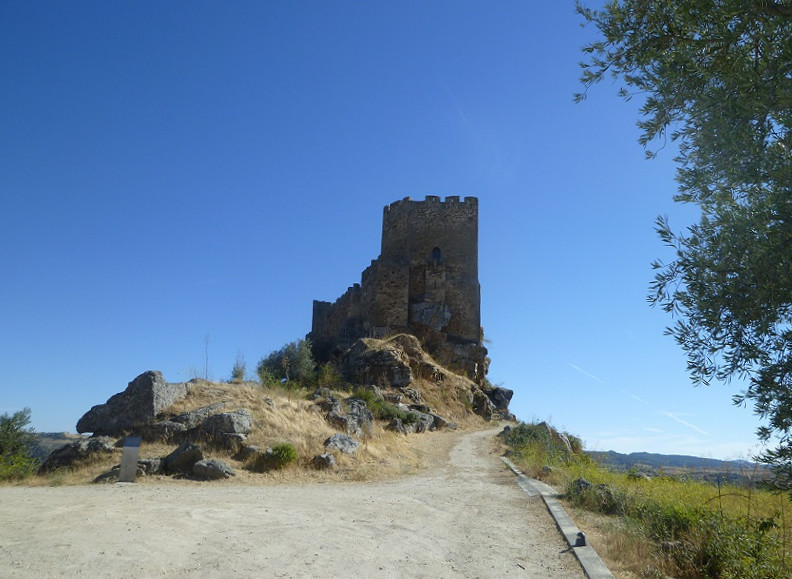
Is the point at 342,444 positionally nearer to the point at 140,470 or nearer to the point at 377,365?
the point at 140,470

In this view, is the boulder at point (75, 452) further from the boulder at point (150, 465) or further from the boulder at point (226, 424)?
the boulder at point (226, 424)

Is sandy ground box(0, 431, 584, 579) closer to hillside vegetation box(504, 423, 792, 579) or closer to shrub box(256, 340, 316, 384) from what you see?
hillside vegetation box(504, 423, 792, 579)

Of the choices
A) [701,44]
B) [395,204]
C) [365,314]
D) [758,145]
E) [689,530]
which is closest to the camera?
[758,145]

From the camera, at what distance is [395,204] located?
123 feet

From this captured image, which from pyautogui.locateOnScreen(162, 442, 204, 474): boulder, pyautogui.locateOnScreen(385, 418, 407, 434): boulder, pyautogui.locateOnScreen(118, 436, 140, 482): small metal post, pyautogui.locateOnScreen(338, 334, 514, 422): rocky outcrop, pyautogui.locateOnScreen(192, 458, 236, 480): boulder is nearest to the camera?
pyautogui.locateOnScreen(118, 436, 140, 482): small metal post

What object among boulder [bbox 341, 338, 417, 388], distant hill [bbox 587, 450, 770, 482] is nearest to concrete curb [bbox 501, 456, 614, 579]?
distant hill [bbox 587, 450, 770, 482]

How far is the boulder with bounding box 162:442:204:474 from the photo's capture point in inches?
424

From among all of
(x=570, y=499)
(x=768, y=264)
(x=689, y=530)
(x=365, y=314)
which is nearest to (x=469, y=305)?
(x=365, y=314)

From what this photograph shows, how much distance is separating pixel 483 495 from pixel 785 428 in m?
6.70

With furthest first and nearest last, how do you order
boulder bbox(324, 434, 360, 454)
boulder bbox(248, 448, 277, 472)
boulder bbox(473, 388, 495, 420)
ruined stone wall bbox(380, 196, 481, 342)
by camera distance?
ruined stone wall bbox(380, 196, 481, 342), boulder bbox(473, 388, 495, 420), boulder bbox(324, 434, 360, 454), boulder bbox(248, 448, 277, 472)

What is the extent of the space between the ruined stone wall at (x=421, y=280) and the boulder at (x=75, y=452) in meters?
20.7

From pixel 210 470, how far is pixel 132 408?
3.30 meters

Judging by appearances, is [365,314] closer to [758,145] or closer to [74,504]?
[74,504]

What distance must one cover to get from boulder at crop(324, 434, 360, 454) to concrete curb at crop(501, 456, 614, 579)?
147 inches
